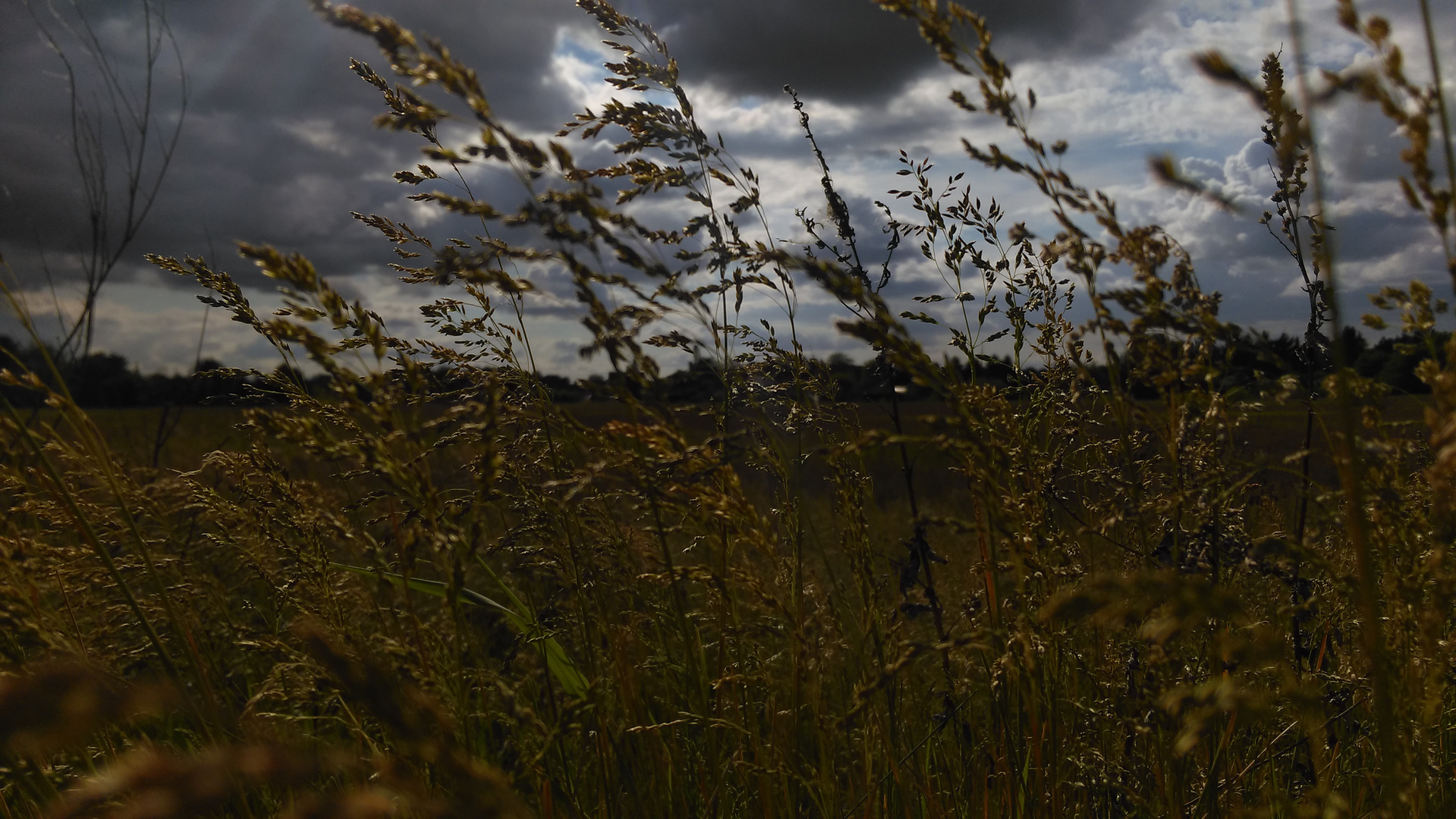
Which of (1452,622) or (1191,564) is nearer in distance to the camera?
(1191,564)

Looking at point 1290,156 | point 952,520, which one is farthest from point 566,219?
point 1290,156

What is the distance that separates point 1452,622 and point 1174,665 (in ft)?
4.72

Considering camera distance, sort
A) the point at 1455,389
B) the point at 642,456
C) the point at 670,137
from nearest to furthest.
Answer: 1. the point at 1455,389
2. the point at 642,456
3. the point at 670,137

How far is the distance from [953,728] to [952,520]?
1.12 m

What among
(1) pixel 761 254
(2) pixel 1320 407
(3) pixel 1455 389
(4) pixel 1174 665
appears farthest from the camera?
(2) pixel 1320 407

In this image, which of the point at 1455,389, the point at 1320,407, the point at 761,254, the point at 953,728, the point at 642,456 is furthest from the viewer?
the point at 953,728

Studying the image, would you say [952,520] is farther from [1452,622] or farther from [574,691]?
[1452,622]

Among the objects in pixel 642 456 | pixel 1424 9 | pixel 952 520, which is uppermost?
pixel 1424 9

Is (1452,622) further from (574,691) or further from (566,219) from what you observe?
(566,219)

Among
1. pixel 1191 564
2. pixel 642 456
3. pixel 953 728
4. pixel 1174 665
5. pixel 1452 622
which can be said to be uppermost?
pixel 642 456

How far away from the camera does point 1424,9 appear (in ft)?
3.31

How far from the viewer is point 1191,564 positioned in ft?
4.95

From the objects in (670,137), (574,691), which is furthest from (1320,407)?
(574,691)

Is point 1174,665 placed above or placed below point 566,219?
below
